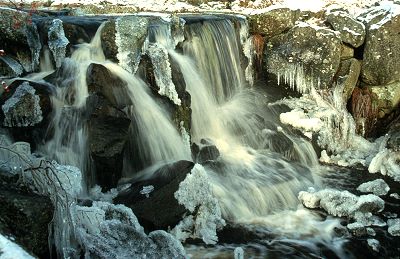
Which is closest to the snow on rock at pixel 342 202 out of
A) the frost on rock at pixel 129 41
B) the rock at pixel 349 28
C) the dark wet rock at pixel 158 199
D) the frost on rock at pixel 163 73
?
the dark wet rock at pixel 158 199

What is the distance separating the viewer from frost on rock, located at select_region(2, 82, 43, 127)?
6012 mm

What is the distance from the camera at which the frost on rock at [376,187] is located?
6.79 m

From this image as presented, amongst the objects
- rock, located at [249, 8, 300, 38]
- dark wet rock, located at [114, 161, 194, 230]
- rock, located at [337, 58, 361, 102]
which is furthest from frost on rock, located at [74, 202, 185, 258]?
rock, located at [249, 8, 300, 38]

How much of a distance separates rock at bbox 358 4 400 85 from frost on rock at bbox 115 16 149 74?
17.1ft

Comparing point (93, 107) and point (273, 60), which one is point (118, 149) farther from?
point (273, 60)

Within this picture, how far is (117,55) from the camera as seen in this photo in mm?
7699

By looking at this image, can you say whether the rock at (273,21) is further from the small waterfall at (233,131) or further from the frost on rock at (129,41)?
the frost on rock at (129,41)

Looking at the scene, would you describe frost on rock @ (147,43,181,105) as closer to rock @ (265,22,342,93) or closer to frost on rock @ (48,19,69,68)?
frost on rock @ (48,19,69,68)

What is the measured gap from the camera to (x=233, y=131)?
27.9 ft

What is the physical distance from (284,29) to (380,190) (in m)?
4.61

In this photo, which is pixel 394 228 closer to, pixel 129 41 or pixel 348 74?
pixel 348 74

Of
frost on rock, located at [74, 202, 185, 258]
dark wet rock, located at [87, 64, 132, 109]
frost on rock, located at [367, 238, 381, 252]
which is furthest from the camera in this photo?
dark wet rock, located at [87, 64, 132, 109]

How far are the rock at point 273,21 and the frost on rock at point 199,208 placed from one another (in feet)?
17.4

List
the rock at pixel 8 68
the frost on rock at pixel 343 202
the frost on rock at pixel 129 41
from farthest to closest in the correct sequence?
1. the frost on rock at pixel 129 41
2. the rock at pixel 8 68
3. the frost on rock at pixel 343 202
